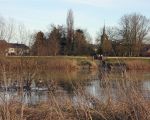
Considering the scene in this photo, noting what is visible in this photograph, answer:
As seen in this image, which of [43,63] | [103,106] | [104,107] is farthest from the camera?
[43,63]

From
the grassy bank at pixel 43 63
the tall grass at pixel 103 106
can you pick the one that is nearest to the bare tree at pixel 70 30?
the grassy bank at pixel 43 63

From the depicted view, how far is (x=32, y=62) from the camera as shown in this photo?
627 inches

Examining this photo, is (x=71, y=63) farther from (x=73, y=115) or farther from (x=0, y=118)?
(x=0, y=118)

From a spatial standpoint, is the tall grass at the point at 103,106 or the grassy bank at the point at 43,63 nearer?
the tall grass at the point at 103,106

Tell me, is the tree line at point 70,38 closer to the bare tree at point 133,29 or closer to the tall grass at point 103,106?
the bare tree at point 133,29

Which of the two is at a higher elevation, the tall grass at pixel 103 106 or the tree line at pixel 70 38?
the tree line at pixel 70 38

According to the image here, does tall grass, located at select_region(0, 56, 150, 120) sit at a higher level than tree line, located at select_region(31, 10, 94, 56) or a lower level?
lower

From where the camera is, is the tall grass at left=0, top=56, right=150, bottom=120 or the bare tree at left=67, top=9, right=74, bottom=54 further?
the bare tree at left=67, top=9, right=74, bottom=54

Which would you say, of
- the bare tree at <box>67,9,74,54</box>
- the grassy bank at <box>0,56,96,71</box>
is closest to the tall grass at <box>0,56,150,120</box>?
the grassy bank at <box>0,56,96,71</box>

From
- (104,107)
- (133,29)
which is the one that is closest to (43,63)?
(104,107)

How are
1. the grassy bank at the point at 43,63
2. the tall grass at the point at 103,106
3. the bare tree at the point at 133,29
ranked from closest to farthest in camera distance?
the tall grass at the point at 103,106
the grassy bank at the point at 43,63
the bare tree at the point at 133,29

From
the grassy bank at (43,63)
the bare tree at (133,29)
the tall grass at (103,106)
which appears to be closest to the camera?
the tall grass at (103,106)

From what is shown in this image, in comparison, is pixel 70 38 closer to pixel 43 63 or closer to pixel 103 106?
pixel 43 63

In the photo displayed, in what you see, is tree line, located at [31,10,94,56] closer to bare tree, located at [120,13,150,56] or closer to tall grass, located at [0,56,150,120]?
bare tree, located at [120,13,150,56]
